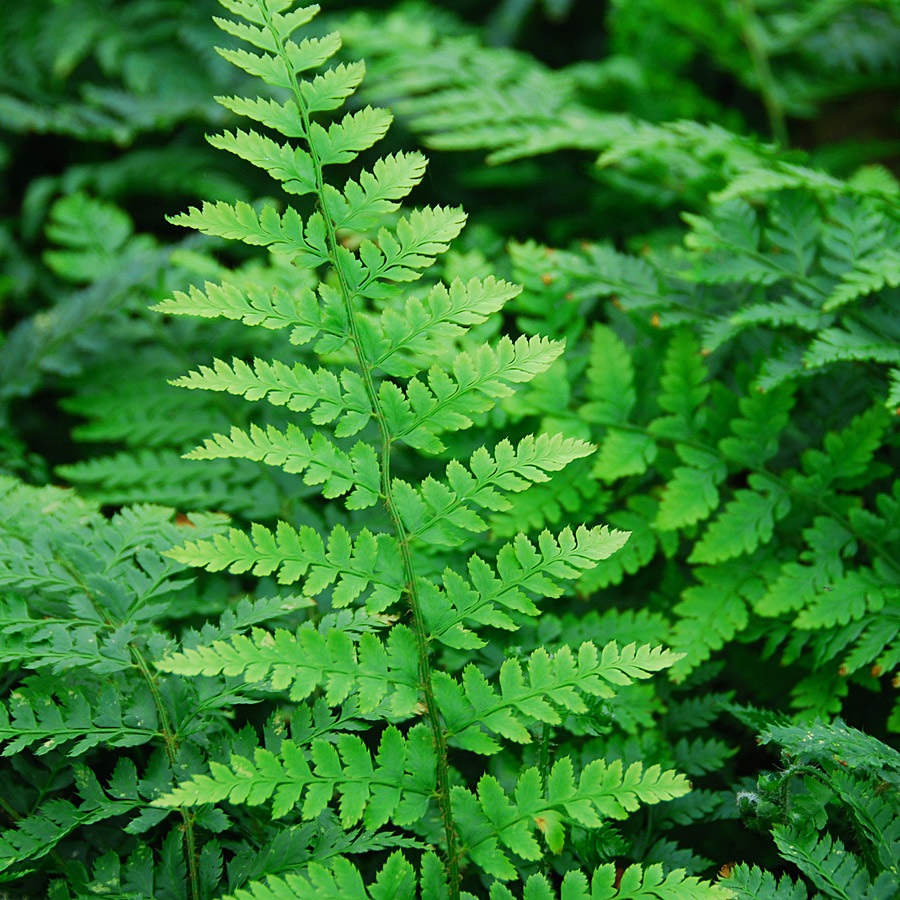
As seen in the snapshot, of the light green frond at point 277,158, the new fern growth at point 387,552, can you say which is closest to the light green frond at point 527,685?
the new fern growth at point 387,552

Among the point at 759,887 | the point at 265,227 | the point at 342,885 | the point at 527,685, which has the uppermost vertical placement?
the point at 265,227

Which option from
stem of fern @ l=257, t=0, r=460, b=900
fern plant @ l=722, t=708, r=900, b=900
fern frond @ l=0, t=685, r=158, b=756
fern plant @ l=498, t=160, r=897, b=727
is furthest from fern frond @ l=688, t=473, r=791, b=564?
fern frond @ l=0, t=685, r=158, b=756

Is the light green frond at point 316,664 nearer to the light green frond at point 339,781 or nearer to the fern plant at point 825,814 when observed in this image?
the light green frond at point 339,781

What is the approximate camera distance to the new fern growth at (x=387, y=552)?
107cm

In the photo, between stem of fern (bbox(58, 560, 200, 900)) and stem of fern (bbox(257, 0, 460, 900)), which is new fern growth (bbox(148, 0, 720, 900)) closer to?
stem of fern (bbox(257, 0, 460, 900))

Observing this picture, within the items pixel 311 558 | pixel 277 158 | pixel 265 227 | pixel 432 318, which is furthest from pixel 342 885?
pixel 277 158

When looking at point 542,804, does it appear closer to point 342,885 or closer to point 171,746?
point 342,885

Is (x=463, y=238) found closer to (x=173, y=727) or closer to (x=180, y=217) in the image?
Answer: (x=180, y=217)

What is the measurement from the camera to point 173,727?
48.7 inches

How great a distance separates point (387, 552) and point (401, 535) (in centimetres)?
3

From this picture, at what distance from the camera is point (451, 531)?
48.1 inches

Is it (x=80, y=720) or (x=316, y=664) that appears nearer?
(x=316, y=664)

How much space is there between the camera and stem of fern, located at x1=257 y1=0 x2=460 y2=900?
112 cm

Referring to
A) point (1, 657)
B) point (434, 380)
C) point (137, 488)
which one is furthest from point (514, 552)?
point (137, 488)
